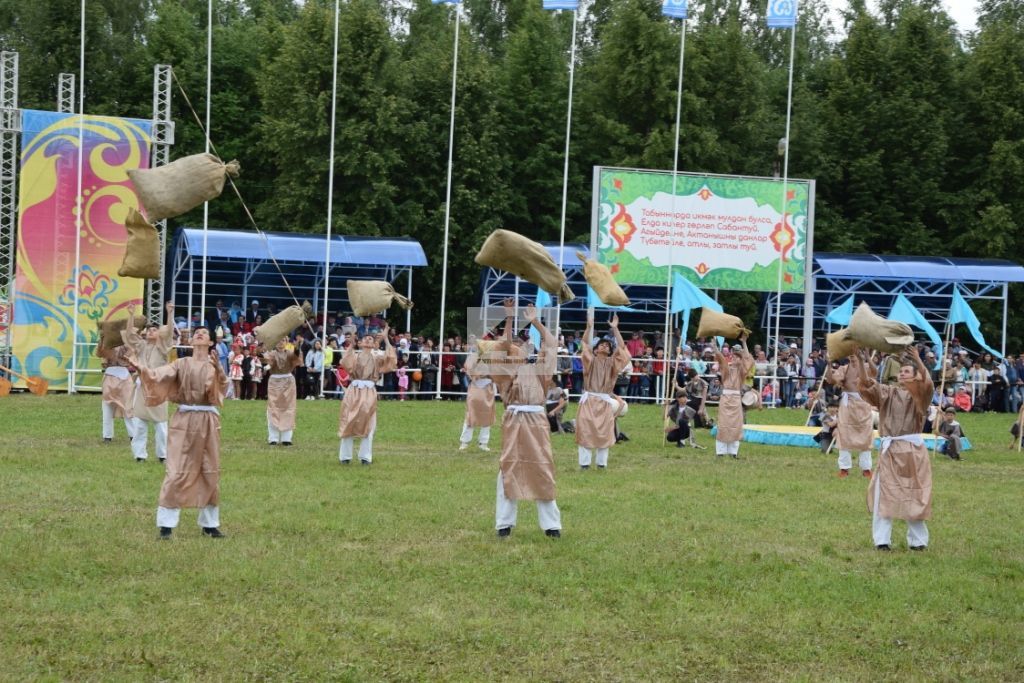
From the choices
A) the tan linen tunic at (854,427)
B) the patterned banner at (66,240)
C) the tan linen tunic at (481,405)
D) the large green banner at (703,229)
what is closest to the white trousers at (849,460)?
the tan linen tunic at (854,427)

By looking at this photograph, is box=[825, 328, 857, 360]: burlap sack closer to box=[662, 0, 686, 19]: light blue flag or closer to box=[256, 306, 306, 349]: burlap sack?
box=[256, 306, 306, 349]: burlap sack

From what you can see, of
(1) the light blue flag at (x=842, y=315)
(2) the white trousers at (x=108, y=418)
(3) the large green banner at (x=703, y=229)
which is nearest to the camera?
(2) the white trousers at (x=108, y=418)

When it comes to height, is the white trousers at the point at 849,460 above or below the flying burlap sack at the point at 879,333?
below

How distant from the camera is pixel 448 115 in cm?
4312

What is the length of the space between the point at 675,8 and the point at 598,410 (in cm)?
1634

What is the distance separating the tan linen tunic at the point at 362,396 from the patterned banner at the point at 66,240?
13.0 meters

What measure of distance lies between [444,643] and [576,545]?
12.2 feet

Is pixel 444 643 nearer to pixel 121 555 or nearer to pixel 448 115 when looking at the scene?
pixel 121 555

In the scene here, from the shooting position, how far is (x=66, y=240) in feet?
105

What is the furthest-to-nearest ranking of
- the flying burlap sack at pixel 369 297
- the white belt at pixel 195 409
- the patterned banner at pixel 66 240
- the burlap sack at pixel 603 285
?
the patterned banner at pixel 66 240 → the flying burlap sack at pixel 369 297 → the burlap sack at pixel 603 285 → the white belt at pixel 195 409

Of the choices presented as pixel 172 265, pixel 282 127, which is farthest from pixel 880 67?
pixel 172 265

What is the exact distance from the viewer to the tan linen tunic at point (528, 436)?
13.2 meters

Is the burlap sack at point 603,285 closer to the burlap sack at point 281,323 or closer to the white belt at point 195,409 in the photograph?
the burlap sack at point 281,323

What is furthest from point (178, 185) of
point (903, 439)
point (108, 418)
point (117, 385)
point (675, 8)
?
point (675, 8)
